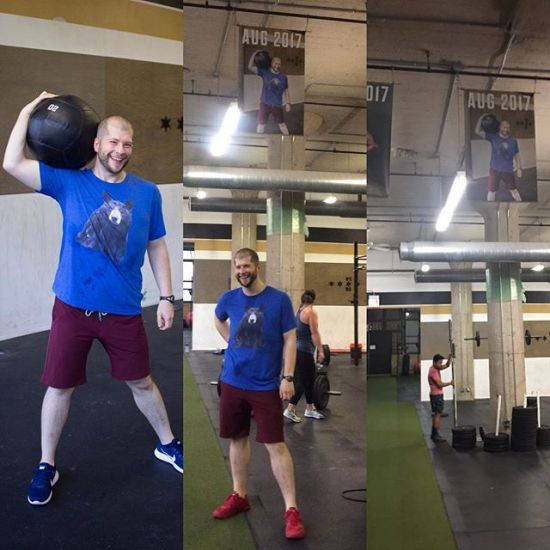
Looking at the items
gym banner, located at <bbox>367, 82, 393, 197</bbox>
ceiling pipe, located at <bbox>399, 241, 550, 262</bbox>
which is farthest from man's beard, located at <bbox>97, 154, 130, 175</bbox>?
ceiling pipe, located at <bbox>399, 241, 550, 262</bbox>

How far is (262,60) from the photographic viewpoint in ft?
5.63

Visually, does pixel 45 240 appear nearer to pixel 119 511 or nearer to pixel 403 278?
pixel 119 511

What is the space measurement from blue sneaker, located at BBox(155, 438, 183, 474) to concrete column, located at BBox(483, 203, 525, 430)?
43.0 inches

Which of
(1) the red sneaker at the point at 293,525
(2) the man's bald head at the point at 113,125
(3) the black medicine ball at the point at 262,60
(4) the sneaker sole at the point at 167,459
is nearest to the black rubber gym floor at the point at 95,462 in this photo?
(4) the sneaker sole at the point at 167,459

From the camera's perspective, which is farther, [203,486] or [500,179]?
[500,179]

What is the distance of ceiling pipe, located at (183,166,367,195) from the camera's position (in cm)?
166

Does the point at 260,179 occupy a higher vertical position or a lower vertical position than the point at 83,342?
higher

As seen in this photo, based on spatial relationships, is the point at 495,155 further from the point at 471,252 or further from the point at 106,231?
the point at 106,231

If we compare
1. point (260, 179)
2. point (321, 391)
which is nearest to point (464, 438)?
point (321, 391)

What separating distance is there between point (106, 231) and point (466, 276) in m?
1.22

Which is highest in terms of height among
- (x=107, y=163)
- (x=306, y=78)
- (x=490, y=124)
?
(x=306, y=78)

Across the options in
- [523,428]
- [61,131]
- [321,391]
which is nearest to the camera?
[61,131]

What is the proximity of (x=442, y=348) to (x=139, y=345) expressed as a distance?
1.07m

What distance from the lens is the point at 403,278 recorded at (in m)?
1.92
